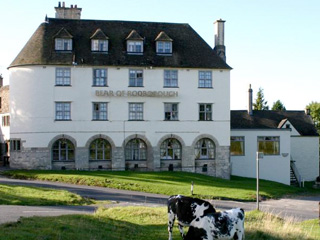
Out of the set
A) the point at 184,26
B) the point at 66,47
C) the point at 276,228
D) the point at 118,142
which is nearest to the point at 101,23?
the point at 66,47

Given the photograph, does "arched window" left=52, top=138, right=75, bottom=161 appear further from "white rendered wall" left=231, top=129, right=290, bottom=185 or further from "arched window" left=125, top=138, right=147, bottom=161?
"white rendered wall" left=231, top=129, right=290, bottom=185

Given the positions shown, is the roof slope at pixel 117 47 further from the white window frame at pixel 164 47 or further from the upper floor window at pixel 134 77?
the upper floor window at pixel 134 77

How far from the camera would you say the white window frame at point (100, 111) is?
1764 inches

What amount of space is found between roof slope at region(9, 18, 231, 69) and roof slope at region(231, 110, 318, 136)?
805 cm

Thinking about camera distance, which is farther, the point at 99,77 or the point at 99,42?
the point at 99,42

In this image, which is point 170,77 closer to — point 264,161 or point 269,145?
point 269,145

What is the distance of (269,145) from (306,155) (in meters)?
8.62

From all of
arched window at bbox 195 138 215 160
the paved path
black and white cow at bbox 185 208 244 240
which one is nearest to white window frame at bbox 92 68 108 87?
arched window at bbox 195 138 215 160

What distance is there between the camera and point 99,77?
44844mm

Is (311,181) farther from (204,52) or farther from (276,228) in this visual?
(276,228)

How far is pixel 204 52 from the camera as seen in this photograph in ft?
157

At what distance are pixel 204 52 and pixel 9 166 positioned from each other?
21.3m

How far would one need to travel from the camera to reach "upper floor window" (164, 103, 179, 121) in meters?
46.1

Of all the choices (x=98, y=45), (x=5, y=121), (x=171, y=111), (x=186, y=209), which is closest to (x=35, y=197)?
(x=186, y=209)
